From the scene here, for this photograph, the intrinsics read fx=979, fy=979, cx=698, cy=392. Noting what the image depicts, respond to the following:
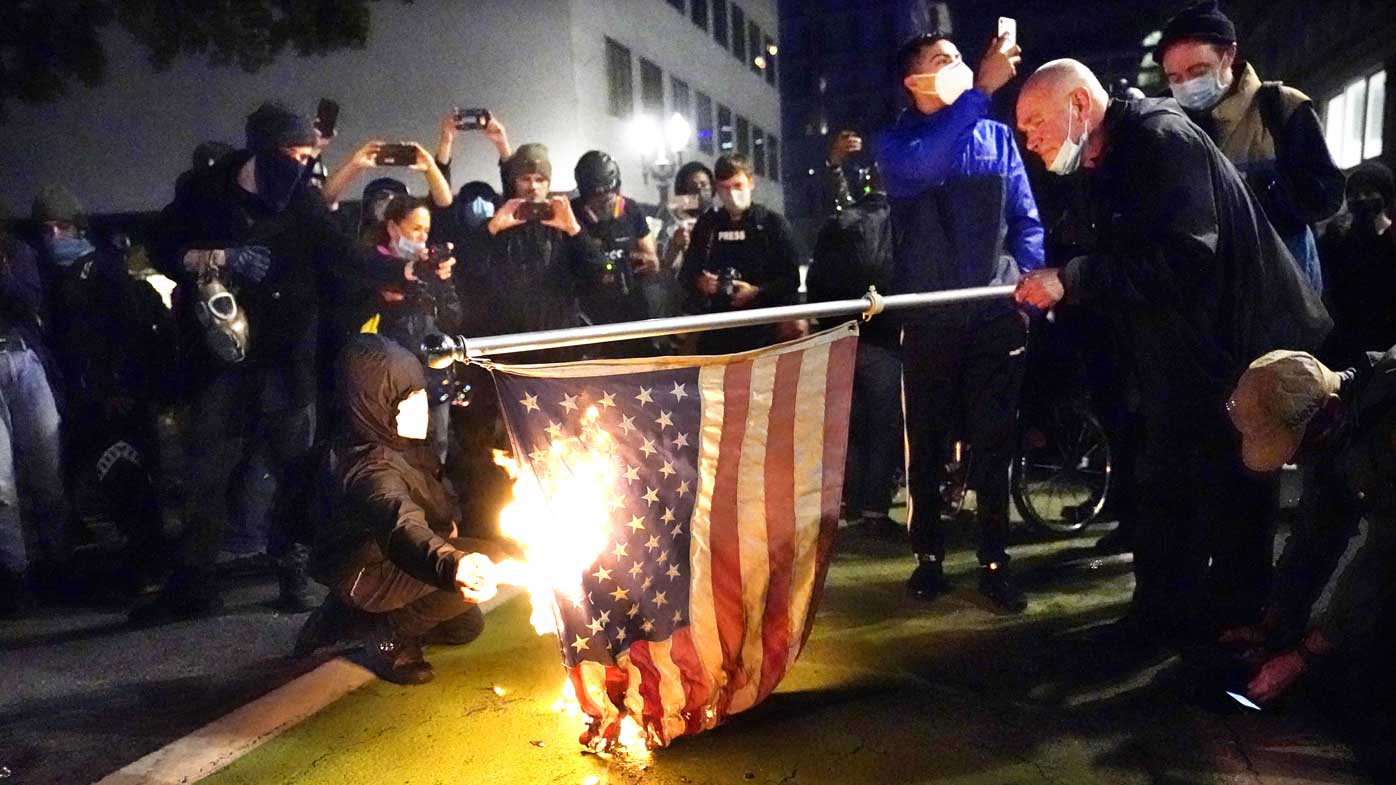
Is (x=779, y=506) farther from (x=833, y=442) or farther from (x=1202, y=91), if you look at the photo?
(x=1202, y=91)

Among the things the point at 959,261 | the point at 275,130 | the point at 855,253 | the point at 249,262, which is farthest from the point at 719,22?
the point at 959,261

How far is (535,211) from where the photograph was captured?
6.04 meters

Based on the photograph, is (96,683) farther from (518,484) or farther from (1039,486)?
(1039,486)

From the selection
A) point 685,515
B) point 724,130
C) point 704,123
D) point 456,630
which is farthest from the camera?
point 724,130

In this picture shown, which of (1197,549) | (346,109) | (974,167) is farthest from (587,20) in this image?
(1197,549)

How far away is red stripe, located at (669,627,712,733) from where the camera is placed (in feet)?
10.9

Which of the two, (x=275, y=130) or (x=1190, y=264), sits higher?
(x=275, y=130)

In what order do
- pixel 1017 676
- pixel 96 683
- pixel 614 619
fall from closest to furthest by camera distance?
pixel 614 619 → pixel 1017 676 → pixel 96 683

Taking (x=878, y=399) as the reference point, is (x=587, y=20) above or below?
above

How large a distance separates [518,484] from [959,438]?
3.47m

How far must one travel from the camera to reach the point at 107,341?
5.84 meters

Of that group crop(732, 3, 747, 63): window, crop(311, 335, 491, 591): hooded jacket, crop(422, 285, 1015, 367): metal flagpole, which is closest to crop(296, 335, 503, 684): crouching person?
crop(311, 335, 491, 591): hooded jacket

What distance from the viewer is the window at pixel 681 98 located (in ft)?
99.7

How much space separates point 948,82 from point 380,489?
123 inches
